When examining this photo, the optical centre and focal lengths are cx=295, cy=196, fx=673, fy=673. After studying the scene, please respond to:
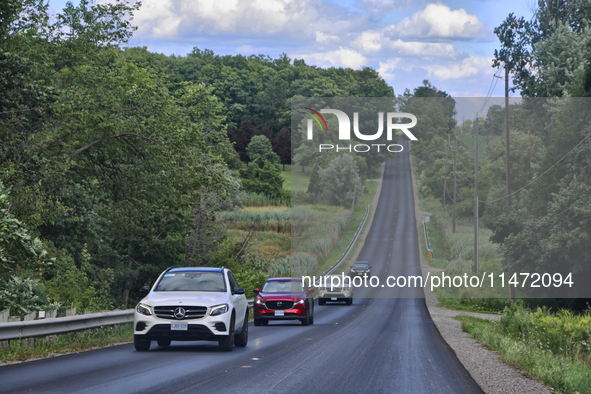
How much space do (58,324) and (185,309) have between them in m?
2.52

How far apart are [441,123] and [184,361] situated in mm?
67168

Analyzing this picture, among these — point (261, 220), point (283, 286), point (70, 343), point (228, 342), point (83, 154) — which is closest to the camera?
point (228, 342)

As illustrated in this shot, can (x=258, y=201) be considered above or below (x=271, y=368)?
above

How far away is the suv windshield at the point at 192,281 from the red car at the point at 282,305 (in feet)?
29.3

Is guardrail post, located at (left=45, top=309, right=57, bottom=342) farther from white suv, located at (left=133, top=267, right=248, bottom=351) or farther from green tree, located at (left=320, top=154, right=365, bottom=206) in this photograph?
green tree, located at (left=320, top=154, right=365, bottom=206)

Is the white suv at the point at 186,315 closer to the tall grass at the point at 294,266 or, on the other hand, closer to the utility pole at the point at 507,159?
the tall grass at the point at 294,266

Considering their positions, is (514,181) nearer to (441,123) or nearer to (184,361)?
(441,123)

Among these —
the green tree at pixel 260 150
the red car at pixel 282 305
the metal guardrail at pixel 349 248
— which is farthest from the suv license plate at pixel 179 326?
the green tree at pixel 260 150

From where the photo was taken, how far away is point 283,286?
25.2 m

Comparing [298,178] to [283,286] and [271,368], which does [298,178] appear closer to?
[283,286]

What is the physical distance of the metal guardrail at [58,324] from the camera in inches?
463

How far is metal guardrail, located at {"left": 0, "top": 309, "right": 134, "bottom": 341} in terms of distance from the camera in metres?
11.8

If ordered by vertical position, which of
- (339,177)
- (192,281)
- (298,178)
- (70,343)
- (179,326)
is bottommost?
(70,343)

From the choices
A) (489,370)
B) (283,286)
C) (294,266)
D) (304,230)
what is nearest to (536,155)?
(304,230)
